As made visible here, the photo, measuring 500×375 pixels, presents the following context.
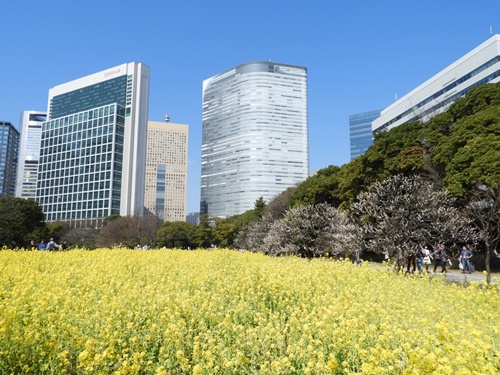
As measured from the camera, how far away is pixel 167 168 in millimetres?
179125

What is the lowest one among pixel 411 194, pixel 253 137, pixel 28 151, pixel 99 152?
pixel 411 194

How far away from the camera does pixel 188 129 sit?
19262 cm

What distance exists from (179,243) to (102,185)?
2116 inches

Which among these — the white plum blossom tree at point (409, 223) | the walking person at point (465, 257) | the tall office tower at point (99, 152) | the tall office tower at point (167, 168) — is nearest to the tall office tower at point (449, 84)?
the walking person at point (465, 257)

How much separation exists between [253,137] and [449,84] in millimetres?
99693

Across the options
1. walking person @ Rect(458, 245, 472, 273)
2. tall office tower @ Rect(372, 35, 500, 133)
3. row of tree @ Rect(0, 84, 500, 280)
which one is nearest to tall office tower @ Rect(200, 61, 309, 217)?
tall office tower @ Rect(372, 35, 500, 133)

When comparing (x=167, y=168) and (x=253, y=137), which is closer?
(x=253, y=137)

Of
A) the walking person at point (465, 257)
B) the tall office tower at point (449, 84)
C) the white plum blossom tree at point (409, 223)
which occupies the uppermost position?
the tall office tower at point (449, 84)

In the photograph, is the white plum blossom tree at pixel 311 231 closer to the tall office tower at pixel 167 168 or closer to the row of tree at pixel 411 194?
the row of tree at pixel 411 194

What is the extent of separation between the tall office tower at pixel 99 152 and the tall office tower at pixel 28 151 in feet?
179

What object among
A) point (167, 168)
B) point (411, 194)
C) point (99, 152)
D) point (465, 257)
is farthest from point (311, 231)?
point (167, 168)

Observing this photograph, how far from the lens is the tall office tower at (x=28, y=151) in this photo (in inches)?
6257

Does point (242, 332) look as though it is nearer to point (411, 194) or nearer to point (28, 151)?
point (411, 194)

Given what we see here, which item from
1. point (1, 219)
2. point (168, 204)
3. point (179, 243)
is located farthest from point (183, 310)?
point (168, 204)
